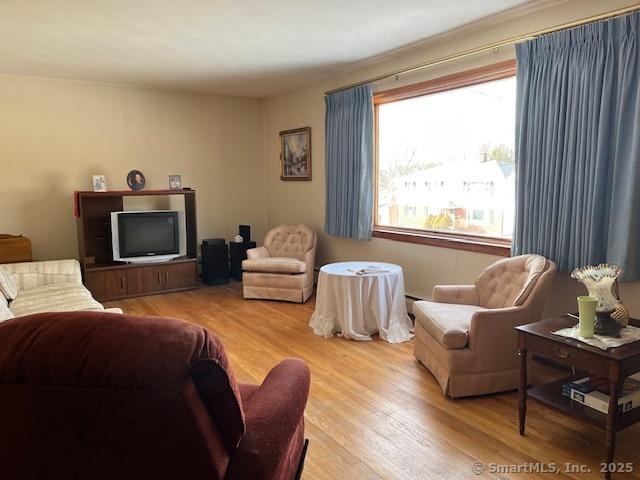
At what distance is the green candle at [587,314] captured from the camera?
230cm

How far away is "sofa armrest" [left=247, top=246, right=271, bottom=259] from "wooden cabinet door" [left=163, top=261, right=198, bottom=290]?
850 millimetres

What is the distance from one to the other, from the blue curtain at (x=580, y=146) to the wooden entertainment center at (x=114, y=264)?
402cm

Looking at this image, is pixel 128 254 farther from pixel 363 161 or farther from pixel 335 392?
pixel 335 392

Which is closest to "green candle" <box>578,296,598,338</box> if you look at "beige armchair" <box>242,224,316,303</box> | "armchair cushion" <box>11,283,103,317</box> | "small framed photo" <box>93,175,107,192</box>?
"armchair cushion" <box>11,283,103,317</box>

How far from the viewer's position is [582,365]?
2.22m

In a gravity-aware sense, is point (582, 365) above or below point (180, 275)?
above

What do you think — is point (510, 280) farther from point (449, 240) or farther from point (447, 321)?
point (449, 240)

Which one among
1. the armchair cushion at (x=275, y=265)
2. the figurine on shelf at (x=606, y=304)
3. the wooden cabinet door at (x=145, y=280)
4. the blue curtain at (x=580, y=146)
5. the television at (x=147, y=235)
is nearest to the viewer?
the figurine on shelf at (x=606, y=304)

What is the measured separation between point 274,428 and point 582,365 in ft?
5.11

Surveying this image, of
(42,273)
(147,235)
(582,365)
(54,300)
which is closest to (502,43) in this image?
(582,365)

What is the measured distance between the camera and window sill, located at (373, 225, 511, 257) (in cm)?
379

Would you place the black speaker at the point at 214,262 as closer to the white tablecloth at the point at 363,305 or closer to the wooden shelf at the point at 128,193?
the wooden shelf at the point at 128,193

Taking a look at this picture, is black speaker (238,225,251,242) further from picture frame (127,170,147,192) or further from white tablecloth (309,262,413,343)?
white tablecloth (309,262,413,343)

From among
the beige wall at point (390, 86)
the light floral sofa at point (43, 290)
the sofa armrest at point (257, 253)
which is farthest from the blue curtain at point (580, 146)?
the sofa armrest at point (257, 253)
